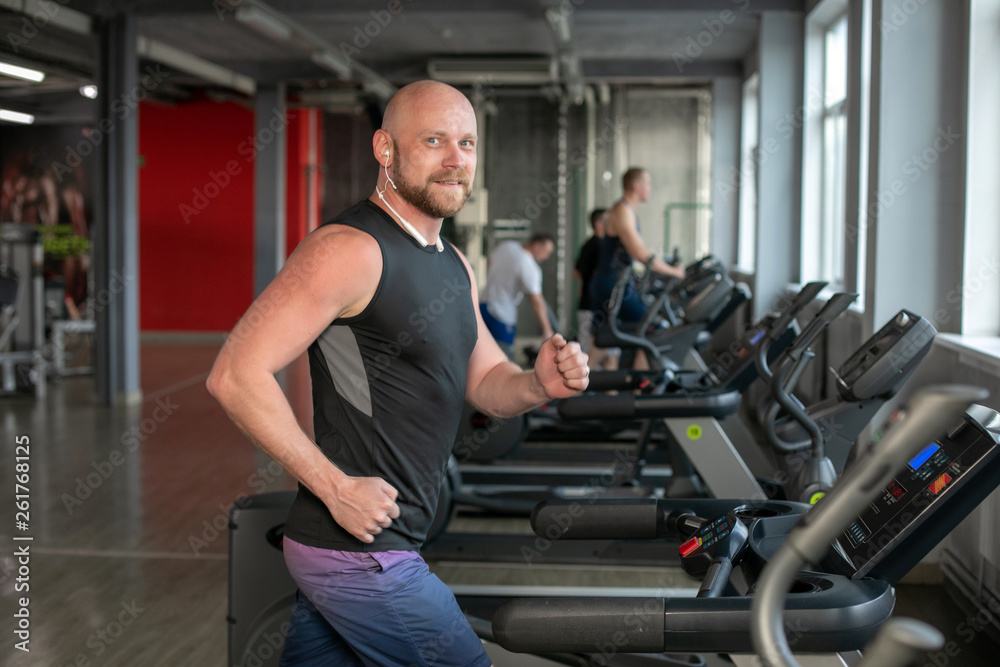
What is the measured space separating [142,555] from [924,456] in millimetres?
3311

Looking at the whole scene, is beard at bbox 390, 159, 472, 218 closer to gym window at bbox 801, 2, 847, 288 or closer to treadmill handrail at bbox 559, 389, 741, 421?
treadmill handrail at bbox 559, 389, 741, 421

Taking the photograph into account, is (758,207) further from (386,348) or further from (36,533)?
(386,348)

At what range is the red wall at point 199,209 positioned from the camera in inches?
512

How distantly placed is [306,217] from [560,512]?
12019mm

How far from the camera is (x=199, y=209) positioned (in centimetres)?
1309

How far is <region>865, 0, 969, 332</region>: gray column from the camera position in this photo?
157 inches

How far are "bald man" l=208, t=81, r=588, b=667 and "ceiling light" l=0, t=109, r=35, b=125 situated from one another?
1228cm

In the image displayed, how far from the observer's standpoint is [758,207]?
7953 mm

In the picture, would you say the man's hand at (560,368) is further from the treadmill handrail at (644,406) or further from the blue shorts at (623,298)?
the blue shorts at (623,298)

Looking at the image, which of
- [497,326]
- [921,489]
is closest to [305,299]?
[921,489]
